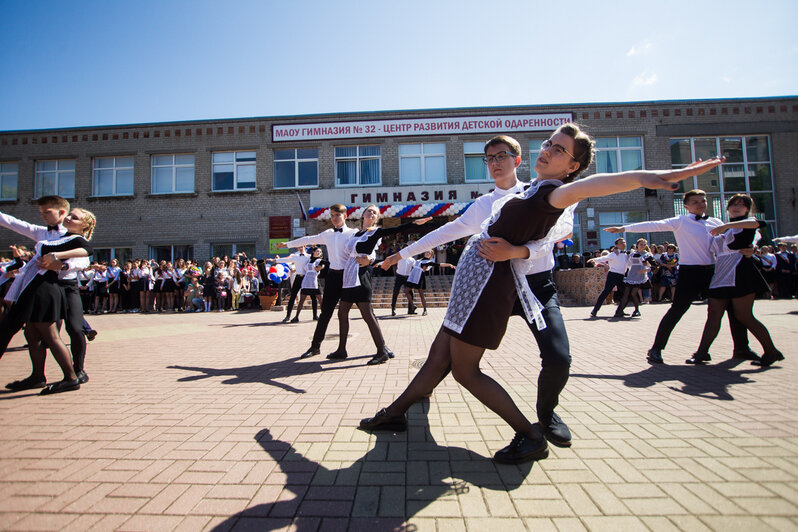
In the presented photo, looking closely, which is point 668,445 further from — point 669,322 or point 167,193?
point 167,193

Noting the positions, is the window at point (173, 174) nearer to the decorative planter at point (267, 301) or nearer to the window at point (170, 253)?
the window at point (170, 253)

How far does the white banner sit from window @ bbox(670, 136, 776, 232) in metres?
6.84

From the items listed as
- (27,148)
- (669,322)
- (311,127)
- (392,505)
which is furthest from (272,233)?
(392,505)

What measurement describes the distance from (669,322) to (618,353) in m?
0.89

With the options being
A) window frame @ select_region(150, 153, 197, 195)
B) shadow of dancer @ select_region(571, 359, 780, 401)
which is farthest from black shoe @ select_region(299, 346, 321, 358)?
window frame @ select_region(150, 153, 197, 195)

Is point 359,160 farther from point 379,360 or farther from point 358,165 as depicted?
point 379,360

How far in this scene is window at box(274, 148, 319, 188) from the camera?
870 inches

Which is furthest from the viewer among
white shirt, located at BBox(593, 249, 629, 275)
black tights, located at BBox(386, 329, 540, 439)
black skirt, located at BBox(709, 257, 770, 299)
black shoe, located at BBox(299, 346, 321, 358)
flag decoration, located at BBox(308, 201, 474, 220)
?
flag decoration, located at BBox(308, 201, 474, 220)

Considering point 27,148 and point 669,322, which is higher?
point 27,148

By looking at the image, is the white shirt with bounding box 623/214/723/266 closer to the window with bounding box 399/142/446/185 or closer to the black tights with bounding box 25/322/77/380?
the black tights with bounding box 25/322/77/380

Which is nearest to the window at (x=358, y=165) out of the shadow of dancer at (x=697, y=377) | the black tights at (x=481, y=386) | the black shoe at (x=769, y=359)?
the shadow of dancer at (x=697, y=377)

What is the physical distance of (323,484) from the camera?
2.13 metres

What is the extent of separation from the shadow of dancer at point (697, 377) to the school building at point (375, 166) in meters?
16.7

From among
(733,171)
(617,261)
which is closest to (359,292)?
(617,261)
